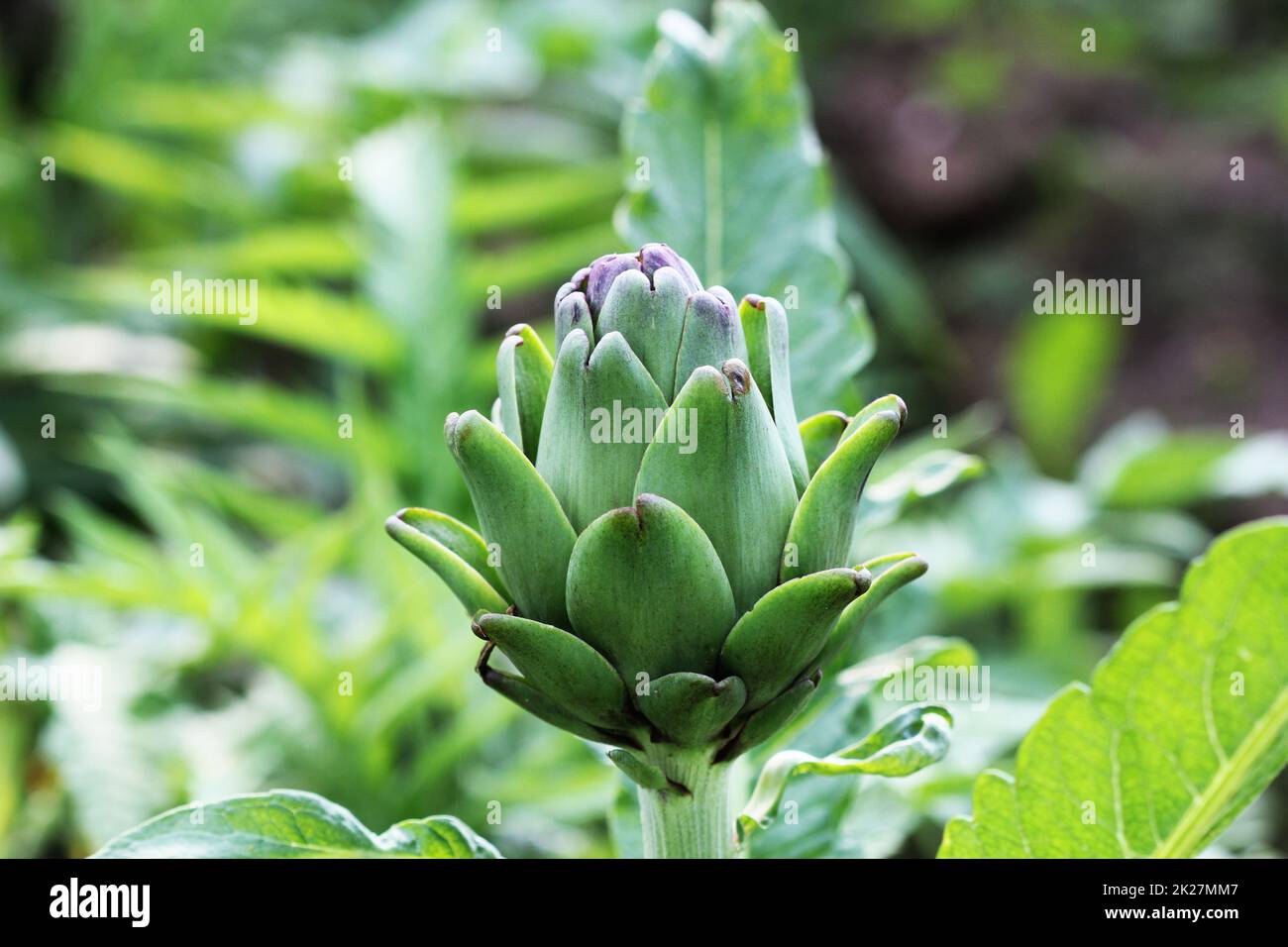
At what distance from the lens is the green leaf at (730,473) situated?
0.30 meters

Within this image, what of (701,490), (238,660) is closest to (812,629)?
(701,490)

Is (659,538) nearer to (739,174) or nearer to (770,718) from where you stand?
(770,718)

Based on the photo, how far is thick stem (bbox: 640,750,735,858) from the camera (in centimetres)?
34

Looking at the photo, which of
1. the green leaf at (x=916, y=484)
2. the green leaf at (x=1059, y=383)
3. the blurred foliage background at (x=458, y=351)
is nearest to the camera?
the green leaf at (x=916, y=484)

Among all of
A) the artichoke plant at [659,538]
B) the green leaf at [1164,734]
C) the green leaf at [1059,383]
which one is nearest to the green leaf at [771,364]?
the artichoke plant at [659,538]

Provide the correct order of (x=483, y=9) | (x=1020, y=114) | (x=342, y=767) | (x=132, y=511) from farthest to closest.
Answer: (x=1020, y=114) < (x=483, y=9) < (x=132, y=511) < (x=342, y=767)

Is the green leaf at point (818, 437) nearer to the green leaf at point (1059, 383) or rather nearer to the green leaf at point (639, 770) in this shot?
the green leaf at point (639, 770)

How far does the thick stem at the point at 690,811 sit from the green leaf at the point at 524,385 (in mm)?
93

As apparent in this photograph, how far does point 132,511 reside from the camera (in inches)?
47.5

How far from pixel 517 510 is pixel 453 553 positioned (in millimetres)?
28

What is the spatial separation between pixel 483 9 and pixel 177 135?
434 mm

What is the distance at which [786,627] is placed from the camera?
0.30 meters

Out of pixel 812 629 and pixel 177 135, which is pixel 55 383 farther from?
pixel 812 629

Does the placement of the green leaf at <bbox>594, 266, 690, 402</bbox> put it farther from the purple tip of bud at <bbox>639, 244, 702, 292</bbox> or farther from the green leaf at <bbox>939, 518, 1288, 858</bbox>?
the green leaf at <bbox>939, 518, 1288, 858</bbox>
